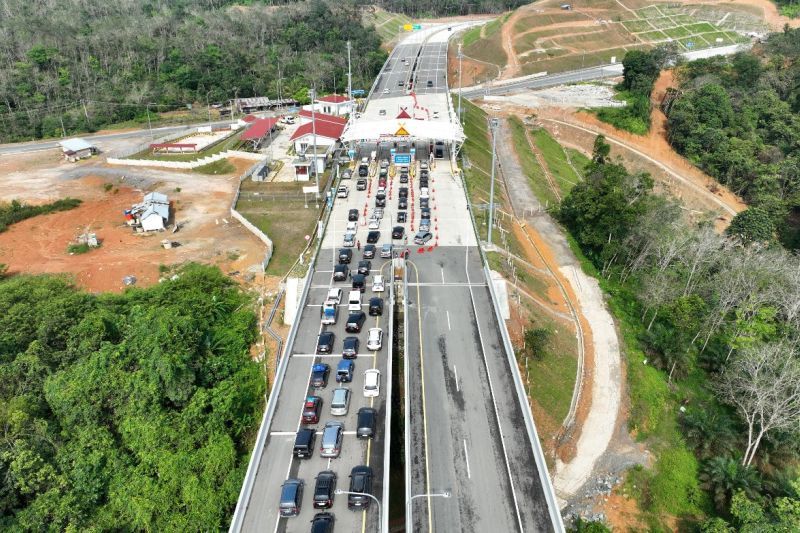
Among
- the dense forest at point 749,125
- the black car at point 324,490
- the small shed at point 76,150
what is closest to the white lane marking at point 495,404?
the black car at point 324,490

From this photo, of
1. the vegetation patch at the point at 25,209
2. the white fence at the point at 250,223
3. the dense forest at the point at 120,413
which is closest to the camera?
the dense forest at the point at 120,413

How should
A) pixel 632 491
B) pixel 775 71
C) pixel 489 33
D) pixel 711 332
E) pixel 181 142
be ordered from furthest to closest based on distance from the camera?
pixel 489 33 → pixel 775 71 → pixel 181 142 → pixel 711 332 → pixel 632 491

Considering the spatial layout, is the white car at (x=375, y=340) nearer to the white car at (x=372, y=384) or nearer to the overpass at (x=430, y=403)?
the overpass at (x=430, y=403)

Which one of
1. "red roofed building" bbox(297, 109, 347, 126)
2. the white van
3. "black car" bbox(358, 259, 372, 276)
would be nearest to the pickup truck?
the white van

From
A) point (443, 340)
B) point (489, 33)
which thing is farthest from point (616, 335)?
point (489, 33)

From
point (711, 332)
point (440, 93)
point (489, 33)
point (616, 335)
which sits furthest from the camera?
point (489, 33)

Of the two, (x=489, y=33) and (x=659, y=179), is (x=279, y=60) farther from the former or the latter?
(x=659, y=179)
